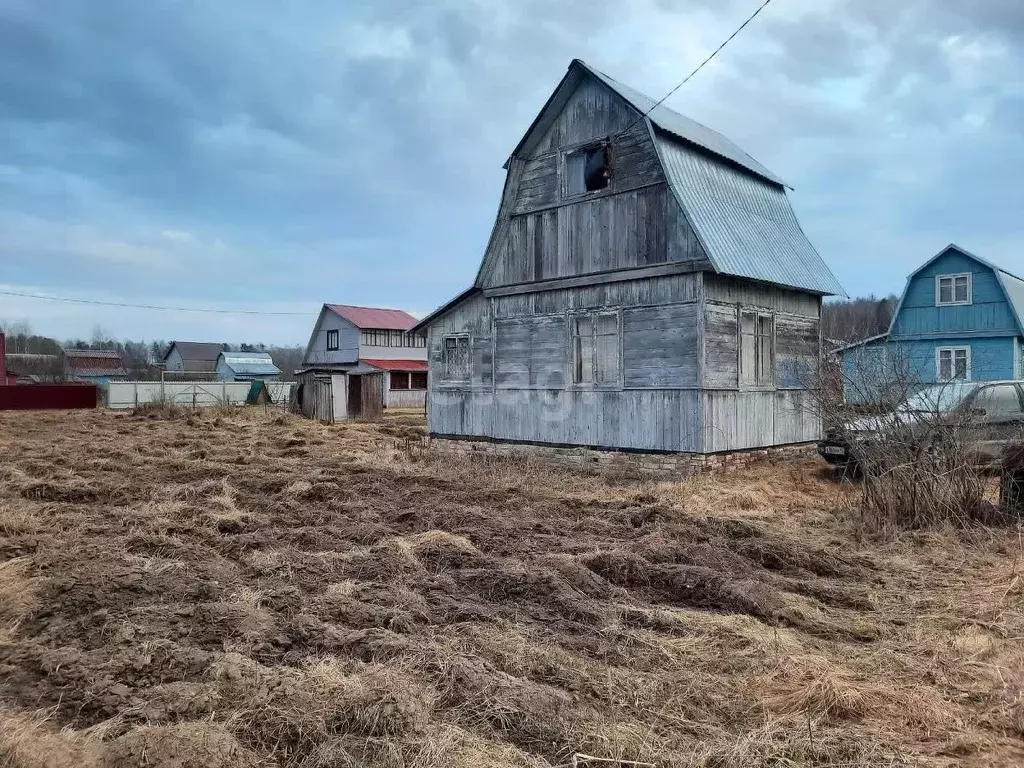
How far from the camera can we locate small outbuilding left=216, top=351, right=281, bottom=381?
64.4 m

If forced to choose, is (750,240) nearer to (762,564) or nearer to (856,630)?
(762,564)

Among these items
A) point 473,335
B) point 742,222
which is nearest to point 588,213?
point 742,222

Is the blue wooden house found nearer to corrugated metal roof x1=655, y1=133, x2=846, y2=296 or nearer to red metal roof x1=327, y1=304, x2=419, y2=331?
corrugated metal roof x1=655, y1=133, x2=846, y2=296

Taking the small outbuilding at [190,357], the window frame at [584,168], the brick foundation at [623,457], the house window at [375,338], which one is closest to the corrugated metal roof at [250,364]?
the small outbuilding at [190,357]

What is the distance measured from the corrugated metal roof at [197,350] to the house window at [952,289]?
69039 millimetres

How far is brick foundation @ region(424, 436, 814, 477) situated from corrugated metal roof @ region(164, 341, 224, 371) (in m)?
68.0

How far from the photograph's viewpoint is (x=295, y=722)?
11.6 ft

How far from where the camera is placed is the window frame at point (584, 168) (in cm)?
1363

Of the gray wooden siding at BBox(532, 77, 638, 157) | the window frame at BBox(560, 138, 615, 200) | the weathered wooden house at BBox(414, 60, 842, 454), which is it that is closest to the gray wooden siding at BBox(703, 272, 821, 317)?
the weathered wooden house at BBox(414, 60, 842, 454)

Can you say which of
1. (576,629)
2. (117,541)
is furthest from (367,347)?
(576,629)

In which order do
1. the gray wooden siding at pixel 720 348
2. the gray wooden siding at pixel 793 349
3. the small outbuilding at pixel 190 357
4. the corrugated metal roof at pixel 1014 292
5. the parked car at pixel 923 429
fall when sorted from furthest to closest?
the small outbuilding at pixel 190 357
the corrugated metal roof at pixel 1014 292
the gray wooden siding at pixel 793 349
the gray wooden siding at pixel 720 348
the parked car at pixel 923 429

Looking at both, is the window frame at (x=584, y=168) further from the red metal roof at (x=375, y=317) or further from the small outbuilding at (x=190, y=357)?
the small outbuilding at (x=190, y=357)

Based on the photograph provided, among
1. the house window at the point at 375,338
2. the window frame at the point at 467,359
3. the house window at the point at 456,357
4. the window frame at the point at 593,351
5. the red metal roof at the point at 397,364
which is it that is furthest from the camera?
the house window at the point at 375,338

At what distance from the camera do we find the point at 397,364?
135 ft
